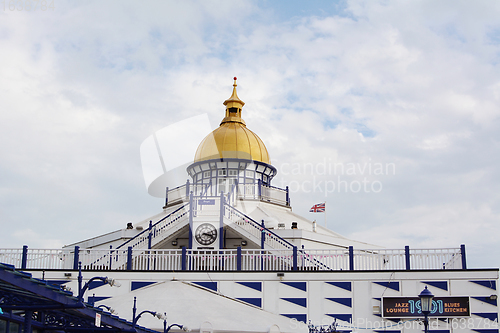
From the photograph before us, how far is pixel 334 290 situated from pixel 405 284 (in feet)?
8.52

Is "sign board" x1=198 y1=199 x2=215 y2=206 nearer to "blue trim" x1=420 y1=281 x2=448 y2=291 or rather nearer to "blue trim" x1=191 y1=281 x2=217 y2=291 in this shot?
"blue trim" x1=191 y1=281 x2=217 y2=291

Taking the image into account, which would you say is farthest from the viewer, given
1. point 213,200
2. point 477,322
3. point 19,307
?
point 213,200

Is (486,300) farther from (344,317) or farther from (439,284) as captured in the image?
(344,317)

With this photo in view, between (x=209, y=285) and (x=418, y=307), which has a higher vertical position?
(x=209, y=285)

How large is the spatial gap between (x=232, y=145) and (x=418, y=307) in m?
20.2

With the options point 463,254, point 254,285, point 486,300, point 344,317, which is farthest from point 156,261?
point 486,300

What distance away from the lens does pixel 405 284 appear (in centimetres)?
2061

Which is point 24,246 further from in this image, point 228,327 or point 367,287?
point 367,287

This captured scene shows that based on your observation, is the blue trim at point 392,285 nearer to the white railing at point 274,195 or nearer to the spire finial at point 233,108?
the white railing at point 274,195

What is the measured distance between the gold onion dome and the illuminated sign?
18622 millimetres

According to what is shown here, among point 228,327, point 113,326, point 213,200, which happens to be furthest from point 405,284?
point 113,326

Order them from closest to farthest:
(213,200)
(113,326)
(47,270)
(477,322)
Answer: (113,326)
(477,322)
(47,270)
(213,200)

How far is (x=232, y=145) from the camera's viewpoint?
124ft

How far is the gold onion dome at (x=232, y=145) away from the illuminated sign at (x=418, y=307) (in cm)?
1862
